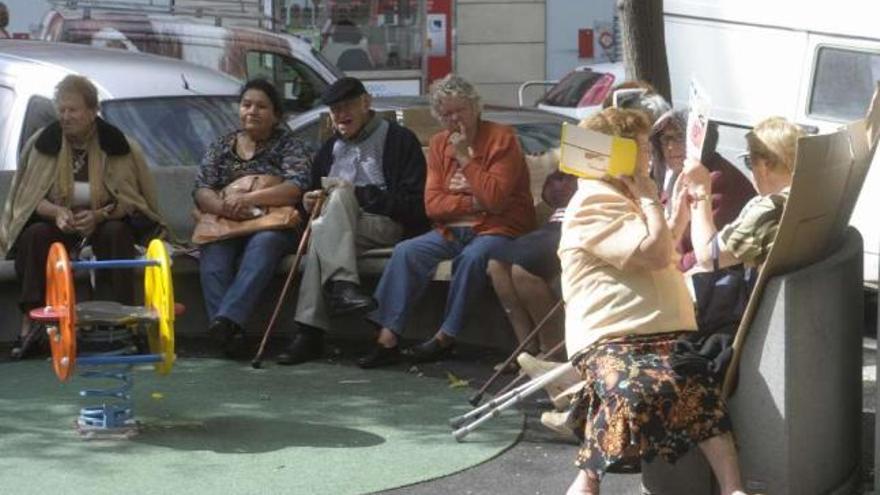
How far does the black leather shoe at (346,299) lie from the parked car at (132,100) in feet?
7.11

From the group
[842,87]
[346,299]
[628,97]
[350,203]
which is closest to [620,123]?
[628,97]

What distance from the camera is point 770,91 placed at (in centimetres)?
1259

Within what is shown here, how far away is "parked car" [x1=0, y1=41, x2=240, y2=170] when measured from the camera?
37.4 ft

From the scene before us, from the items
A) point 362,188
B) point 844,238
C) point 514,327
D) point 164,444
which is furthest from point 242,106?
point 844,238

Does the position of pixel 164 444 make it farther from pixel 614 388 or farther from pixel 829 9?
pixel 829 9

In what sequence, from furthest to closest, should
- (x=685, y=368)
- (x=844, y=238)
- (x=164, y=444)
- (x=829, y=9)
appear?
(x=829, y=9), (x=164, y=444), (x=844, y=238), (x=685, y=368)

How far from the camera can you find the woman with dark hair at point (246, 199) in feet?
32.1

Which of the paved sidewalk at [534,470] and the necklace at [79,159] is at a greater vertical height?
the necklace at [79,159]

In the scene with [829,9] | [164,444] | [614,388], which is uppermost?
[829,9]

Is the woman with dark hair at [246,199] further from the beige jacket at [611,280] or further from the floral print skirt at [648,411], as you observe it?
the floral print skirt at [648,411]

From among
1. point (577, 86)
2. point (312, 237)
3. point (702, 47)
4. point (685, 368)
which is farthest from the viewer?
point (577, 86)

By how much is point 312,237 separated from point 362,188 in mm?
412

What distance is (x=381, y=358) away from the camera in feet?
31.4

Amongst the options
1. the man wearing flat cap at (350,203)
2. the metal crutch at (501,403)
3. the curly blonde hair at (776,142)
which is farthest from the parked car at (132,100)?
the curly blonde hair at (776,142)
